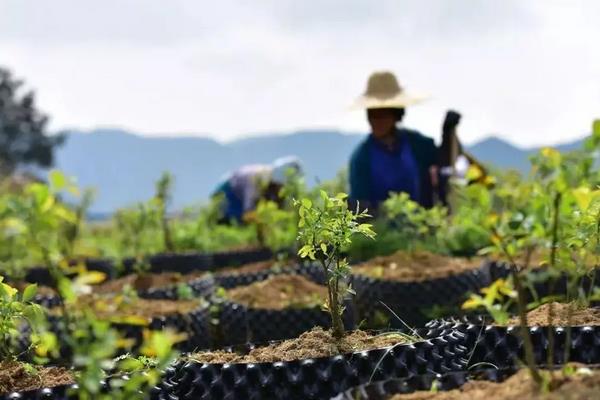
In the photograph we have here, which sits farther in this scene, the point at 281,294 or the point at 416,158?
the point at 416,158

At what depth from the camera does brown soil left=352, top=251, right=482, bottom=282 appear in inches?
194

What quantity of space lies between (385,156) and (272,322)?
11.6 feet

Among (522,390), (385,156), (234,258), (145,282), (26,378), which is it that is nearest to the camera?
(522,390)

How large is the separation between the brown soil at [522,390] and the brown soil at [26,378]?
112 centimetres

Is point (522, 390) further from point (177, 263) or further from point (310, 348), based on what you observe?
point (177, 263)

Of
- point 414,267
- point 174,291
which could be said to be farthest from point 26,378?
point 174,291

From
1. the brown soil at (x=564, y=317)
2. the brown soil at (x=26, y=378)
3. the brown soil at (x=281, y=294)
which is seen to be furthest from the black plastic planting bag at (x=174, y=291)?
the brown soil at (x=564, y=317)

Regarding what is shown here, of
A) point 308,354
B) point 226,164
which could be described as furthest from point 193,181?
point 308,354

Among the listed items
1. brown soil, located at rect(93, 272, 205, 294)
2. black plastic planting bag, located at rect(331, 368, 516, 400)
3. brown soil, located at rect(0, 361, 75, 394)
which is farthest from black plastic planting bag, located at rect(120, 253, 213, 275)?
black plastic planting bag, located at rect(331, 368, 516, 400)

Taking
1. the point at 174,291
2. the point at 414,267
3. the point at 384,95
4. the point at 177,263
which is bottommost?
the point at 177,263

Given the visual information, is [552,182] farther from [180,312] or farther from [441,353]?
[180,312]

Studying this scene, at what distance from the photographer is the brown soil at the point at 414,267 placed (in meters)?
4.93

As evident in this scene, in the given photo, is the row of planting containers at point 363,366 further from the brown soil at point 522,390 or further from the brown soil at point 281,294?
the brown soil at point 281,294

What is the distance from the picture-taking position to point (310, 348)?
8.65ft
